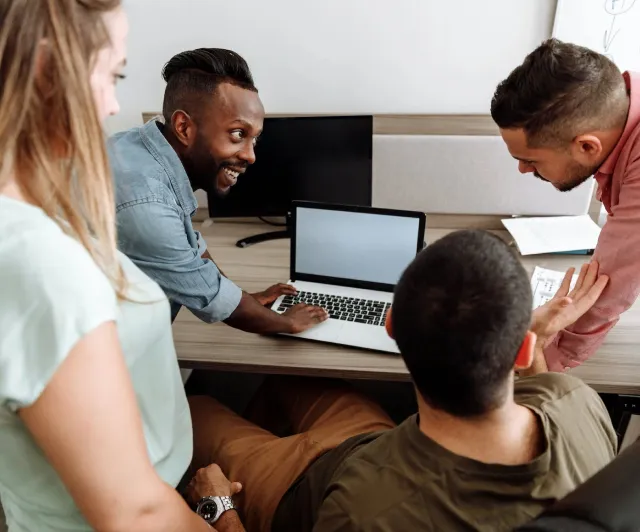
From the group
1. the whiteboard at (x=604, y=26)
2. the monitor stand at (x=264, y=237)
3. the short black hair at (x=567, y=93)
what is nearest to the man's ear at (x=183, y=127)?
the monitor stand at (x=264, y=237)

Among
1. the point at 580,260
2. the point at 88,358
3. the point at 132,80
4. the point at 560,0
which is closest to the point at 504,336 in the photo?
the point at 88,358

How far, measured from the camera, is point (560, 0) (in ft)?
5.11

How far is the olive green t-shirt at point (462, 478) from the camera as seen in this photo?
2.23 ft

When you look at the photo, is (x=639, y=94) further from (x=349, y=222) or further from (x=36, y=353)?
(x=36, y=353)

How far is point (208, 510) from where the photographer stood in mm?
1043

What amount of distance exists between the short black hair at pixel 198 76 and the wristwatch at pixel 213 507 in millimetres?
811

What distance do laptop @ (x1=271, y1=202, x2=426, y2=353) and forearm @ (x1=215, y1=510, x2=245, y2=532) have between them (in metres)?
0.45

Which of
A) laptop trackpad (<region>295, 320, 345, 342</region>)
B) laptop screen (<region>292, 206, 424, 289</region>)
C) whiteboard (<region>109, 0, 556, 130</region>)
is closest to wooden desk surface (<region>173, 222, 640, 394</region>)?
laptop trackpad (<region>295, 320, 345, 342</region>)

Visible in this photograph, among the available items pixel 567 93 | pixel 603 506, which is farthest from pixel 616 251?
pixel 603 506

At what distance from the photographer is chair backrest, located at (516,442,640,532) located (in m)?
0.45

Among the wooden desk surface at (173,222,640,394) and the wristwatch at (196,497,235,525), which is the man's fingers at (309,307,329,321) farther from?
the wristwatch at (196,497,235,525)

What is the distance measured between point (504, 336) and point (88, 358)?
48 cm

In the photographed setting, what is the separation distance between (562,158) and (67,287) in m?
1.06

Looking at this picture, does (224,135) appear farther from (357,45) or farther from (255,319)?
(357,45)
